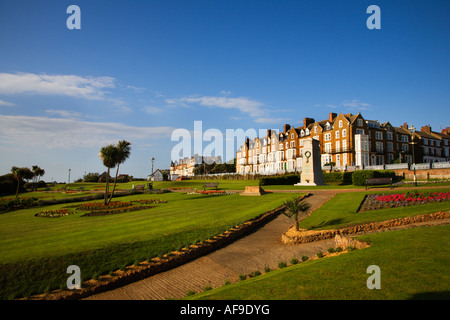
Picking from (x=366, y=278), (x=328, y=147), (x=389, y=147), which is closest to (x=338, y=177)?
(x=328, y=147)

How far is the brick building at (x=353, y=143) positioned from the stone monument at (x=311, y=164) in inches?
637

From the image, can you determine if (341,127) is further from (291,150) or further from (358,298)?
(358,298)

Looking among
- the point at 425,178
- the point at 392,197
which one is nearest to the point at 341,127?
the point at 425,178

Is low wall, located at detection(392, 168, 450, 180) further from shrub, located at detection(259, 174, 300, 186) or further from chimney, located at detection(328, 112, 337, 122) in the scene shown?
chimney, located at detection(328, 112, 337, 122)

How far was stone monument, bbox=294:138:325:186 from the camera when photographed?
3859cm

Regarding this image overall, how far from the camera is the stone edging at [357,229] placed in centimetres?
1181

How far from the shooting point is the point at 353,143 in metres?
57.0

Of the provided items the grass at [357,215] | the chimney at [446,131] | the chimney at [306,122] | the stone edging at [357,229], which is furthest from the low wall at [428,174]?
the chimney at [446,131]

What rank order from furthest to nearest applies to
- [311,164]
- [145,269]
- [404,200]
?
[311,164] < [404,200] < [145,269]

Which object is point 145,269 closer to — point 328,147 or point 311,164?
point 311,164

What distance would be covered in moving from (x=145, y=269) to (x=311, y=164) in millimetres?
33414

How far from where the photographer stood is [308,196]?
25.2m

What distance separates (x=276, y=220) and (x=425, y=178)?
3022 cm

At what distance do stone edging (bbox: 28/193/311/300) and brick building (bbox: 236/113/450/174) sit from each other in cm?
4569
